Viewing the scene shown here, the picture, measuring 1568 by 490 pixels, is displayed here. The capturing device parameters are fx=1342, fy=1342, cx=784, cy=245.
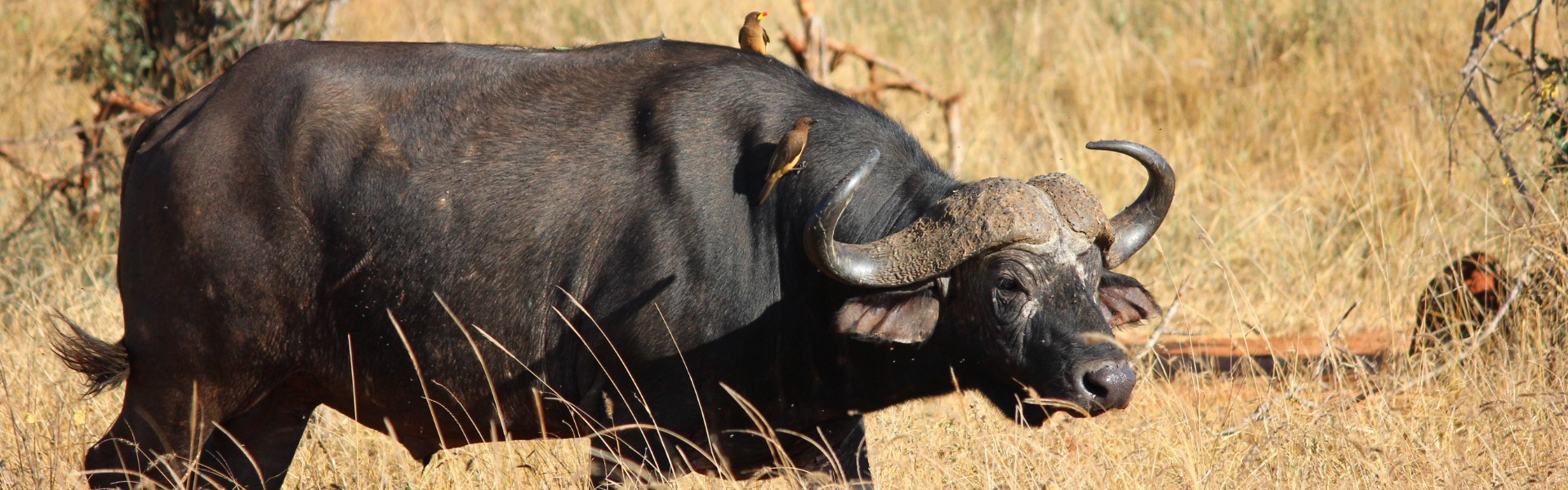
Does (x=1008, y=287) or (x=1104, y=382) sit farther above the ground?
(x=1008, y=287)

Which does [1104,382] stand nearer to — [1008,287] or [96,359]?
[1008,287]

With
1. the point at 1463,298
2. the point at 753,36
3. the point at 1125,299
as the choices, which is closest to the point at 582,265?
the point at 753,36

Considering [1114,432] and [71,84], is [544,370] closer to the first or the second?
[1114,432]

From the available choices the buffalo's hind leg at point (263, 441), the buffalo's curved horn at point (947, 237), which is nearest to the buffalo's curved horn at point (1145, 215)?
the buffalo's curved horn at point (947, 237)

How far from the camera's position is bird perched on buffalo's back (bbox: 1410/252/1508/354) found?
5.57 metres

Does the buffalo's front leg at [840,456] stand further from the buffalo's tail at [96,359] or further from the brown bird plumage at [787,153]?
the buffalo's tail at [96,359]

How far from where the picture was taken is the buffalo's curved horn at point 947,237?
3605 millimetres

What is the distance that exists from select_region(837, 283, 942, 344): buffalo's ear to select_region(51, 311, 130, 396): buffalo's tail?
7.28 ft

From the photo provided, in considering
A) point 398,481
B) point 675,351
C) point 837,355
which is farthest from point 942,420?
point 398,481

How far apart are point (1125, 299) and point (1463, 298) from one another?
2.37 m

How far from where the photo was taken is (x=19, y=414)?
501 centimetres

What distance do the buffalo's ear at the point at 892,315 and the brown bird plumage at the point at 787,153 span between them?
400 millimetres

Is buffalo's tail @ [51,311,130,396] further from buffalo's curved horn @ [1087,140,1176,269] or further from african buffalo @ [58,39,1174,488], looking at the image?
buffalo's curved horn @ [1087,140,1176,269]

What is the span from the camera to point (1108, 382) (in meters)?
3.49
